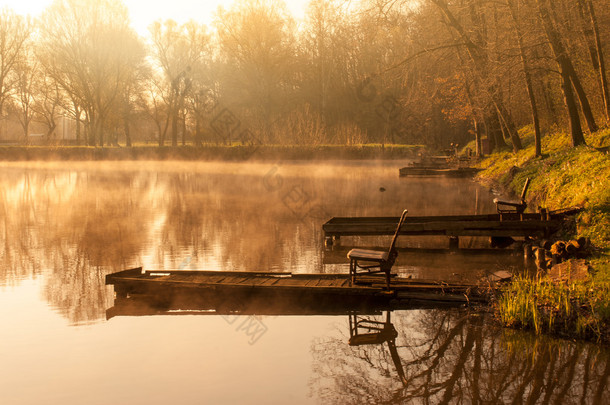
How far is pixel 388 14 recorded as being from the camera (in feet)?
98.7

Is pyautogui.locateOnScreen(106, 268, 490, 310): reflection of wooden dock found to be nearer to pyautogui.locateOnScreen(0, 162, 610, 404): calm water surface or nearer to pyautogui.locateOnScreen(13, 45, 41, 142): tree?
pyautogui.locateOnScreen(0, 162, 610, 404): calm water surface

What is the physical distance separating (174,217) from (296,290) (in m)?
12.3

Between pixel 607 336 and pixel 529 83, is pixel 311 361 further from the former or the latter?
pixel 529 83

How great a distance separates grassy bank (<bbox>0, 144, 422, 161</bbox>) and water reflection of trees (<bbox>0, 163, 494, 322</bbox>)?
1024cm

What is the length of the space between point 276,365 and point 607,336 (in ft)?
14.4

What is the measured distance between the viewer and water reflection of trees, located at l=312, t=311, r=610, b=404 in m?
7.07

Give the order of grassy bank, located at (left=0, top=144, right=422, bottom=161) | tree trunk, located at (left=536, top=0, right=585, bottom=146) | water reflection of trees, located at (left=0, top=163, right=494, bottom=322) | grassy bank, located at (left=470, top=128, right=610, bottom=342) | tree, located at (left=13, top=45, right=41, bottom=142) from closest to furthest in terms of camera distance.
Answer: grassy bank, located at (left=470, top=128, right=610, bottom=342), water reflection of trees, located at (left=0, top=163, right=494, bottom=322), tree trunk, located at (left=536, top=0, right=585, bottom=146), grassy bank, located at (left=0, top=144, right=422, bottom=161), tree, located at (left=13, top=45, right=41, bottom=142)

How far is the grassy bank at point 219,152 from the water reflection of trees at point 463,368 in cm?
4330

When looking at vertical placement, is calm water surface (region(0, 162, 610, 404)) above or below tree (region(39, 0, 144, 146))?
below

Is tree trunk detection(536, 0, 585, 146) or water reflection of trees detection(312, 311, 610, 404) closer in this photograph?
water reflection of trees detection(312, 311, 610, 404)

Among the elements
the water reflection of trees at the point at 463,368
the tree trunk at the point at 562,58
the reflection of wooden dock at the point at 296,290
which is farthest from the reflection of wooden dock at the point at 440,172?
the water reflection of trees at the point at 463,368

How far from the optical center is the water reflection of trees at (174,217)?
1402 cm

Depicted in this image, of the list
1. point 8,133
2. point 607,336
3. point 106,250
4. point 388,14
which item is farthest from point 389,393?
point 8,133

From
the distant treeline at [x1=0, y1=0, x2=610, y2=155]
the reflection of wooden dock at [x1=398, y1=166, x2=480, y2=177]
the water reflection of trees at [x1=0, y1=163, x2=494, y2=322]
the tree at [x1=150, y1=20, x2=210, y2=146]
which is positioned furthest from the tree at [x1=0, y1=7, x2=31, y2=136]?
the reflection of wooden dock at [x1=398, y1=166, x2=480, y2=177]
